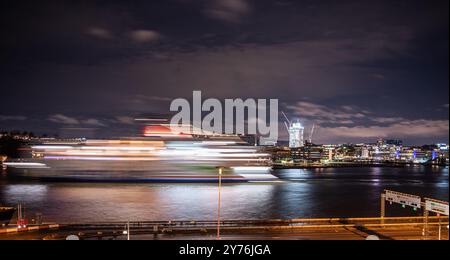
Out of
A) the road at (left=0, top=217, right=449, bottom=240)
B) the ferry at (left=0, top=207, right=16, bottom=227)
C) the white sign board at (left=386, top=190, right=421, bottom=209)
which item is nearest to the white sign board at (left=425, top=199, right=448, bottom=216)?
the road at (left=0, top=217, right=449, bottom=240)

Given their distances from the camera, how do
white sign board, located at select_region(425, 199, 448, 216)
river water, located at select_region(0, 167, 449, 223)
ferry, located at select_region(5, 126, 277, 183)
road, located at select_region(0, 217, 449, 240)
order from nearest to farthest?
1. white sign board, located at select_region(425, 199, 448, 216)
2. road, located at select_region(0, 217, 449, 240)
3. river water, located at select_region(0, 167, 449, 223)
4. ferry, located at select_region(5, 126, 277, 183)

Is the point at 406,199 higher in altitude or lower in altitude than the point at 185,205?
higher

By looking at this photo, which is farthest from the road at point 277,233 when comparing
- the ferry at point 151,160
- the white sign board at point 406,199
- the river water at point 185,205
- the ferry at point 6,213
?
the ferry at point 151,160

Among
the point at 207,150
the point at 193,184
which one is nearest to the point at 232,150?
the point at 207,150

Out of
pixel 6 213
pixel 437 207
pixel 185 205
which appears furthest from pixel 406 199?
pixel 6 213

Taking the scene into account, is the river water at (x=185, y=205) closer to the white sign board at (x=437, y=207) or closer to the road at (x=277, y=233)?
the road at (x=277, y=233)

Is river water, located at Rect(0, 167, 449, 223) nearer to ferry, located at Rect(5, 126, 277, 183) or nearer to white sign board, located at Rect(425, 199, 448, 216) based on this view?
ferry, located at Rect(5, 126, 277, 183)

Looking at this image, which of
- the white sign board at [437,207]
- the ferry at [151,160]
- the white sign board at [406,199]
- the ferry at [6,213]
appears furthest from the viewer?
the ferry at [151,160]

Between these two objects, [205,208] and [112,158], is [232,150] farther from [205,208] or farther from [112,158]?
[205,208]

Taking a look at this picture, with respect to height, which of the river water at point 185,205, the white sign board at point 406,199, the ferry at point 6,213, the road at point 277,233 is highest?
the white sign board at point 406,199

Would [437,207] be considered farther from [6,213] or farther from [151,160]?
[151,160]

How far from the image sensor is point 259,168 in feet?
79.9
